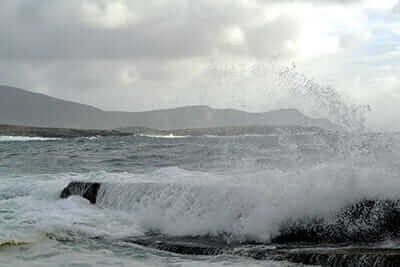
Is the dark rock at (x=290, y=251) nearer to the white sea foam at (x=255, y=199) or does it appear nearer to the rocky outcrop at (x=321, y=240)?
the rocky outcrop at (x=321, y=240)

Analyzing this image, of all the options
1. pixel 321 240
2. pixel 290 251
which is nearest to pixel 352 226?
pixel 321 240

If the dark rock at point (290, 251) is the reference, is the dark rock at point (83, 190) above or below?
above

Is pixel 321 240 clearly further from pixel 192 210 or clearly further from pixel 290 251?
pixel 192 210

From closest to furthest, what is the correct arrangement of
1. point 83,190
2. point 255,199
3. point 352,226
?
point 352,226
point 255,199
point 83,190

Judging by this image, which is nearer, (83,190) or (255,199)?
(255,199)

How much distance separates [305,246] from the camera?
27.8ft

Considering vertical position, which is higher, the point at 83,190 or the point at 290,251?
the point at 83,190

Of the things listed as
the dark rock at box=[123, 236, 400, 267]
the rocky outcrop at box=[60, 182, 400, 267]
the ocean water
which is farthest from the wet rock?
the dark rock at box=[123, 236, 400, 267]

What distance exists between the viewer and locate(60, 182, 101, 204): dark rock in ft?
45.9

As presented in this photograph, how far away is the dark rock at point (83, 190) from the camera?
14000 mm

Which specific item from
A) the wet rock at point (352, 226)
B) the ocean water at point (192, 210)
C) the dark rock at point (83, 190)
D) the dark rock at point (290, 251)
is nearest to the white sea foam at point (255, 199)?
the ocean water at point (192, 210)

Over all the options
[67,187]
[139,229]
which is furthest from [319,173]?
[67,187]

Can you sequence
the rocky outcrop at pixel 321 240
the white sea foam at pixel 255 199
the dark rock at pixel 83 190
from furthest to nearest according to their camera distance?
the dark rock at pixel 83 190
the white sea foam at pixel 255 199
the rocky outcrop at pixel 321 240

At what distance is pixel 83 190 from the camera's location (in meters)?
14.3
